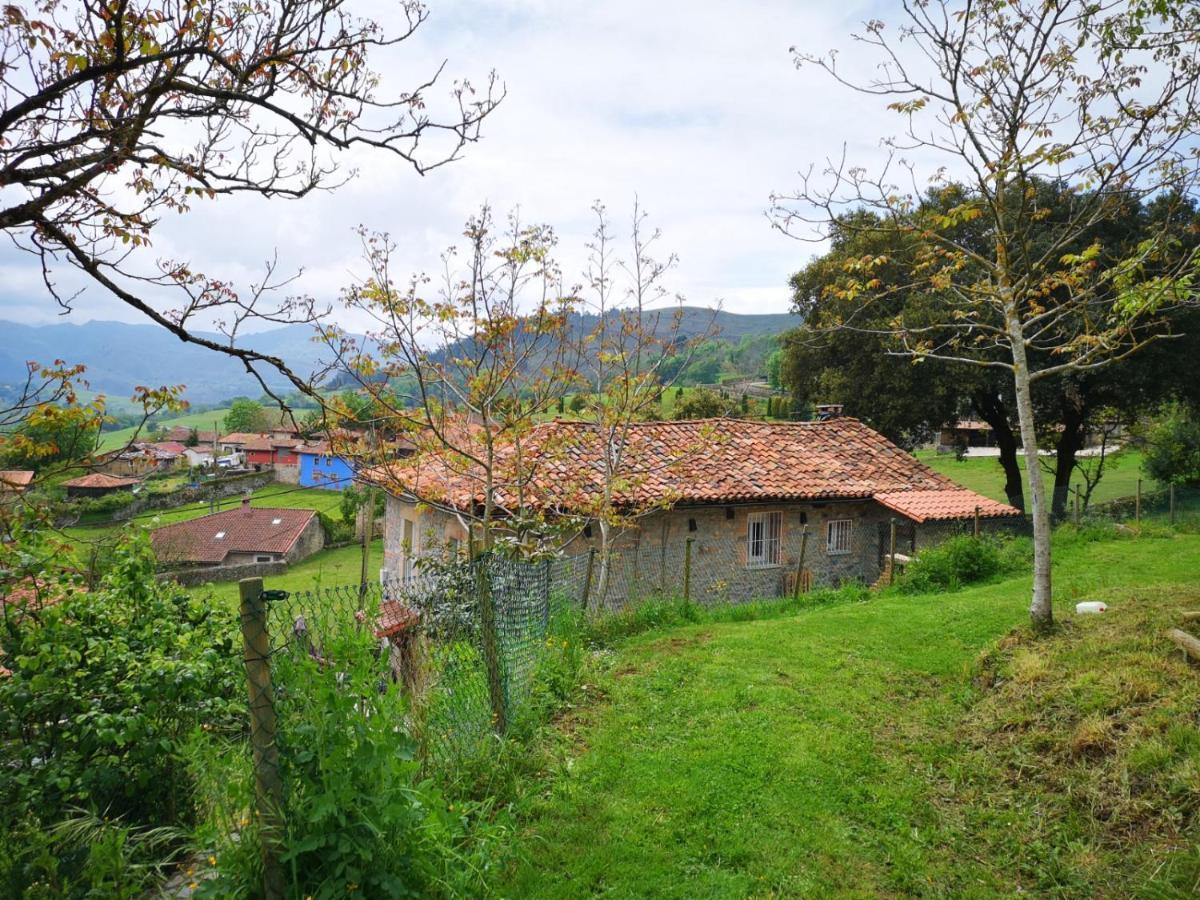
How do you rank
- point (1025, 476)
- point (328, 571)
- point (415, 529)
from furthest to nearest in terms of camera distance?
point (1025, 476)
point (328, 571)
point (415, 529)

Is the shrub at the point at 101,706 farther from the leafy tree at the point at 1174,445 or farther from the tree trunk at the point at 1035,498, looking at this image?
the leafy tree at the point at 1174,445

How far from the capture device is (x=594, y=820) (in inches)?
172

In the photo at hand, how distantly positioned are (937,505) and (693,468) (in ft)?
17.5

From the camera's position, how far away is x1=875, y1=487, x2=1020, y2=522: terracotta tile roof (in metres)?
14.9

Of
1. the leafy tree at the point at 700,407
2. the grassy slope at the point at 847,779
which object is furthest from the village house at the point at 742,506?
the leafy tree at the point at 700,407

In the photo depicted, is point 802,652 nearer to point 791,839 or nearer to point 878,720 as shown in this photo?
point 878,720

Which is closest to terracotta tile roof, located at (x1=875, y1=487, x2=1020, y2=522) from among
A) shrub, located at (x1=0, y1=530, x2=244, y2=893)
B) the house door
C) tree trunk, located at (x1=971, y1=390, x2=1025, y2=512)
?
the house door

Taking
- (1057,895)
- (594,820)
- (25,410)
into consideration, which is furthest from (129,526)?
(1057,895)

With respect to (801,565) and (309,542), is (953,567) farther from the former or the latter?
(309,542)

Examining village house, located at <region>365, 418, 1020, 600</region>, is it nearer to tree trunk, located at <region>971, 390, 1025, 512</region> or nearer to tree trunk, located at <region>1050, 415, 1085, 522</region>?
tree trunk, located at <region>971, 390, 1025, 512</region>

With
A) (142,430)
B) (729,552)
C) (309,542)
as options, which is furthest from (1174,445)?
(309,542)

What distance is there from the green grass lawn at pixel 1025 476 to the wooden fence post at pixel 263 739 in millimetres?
24826

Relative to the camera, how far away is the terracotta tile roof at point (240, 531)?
38031 mm

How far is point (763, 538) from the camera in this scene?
15086 mm
